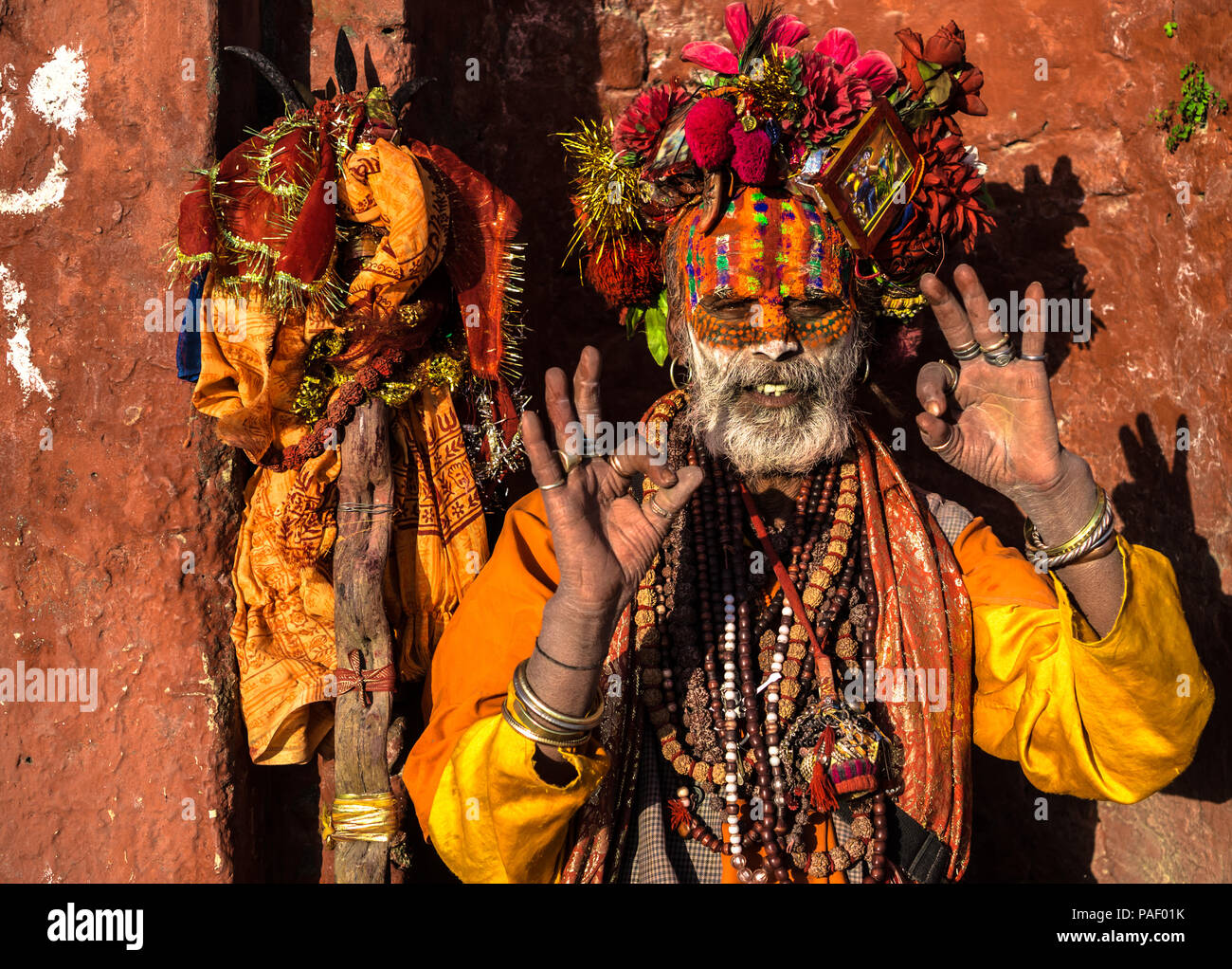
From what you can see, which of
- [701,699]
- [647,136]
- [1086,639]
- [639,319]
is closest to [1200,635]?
[1086,639]

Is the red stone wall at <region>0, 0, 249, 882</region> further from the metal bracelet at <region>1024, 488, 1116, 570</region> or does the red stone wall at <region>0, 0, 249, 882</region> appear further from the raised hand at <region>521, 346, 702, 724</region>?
the metal bracelet at <region>1024, 488, 1116, 570</region>

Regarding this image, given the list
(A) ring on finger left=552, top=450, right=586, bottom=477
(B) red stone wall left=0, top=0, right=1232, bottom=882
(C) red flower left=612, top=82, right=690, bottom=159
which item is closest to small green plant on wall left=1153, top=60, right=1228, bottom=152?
(B) red stone wall left=0, top=0, right=1232, bottom=882

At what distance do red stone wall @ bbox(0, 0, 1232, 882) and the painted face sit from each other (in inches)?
30.2

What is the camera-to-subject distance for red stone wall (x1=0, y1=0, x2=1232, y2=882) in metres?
3.14

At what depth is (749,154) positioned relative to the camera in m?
2.93

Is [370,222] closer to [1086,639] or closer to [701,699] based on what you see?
[701,699]

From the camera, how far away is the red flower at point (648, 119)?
3.18 m

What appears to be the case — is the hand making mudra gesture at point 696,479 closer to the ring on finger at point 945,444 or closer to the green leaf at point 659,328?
the ring on finger at point 945,444

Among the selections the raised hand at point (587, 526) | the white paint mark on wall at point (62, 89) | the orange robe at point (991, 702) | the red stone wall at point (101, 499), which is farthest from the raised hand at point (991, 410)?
the white paint mark on wall at point (62, 89)

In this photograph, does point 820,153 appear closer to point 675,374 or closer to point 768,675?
point 675,374

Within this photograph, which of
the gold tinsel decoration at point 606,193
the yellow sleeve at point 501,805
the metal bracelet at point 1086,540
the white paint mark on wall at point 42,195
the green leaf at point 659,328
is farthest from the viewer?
the green leaf at point 659,328

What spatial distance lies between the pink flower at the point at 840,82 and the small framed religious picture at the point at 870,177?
0.15ft

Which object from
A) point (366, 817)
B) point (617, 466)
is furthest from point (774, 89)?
point (366, 817)

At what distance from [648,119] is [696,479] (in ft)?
3.95
